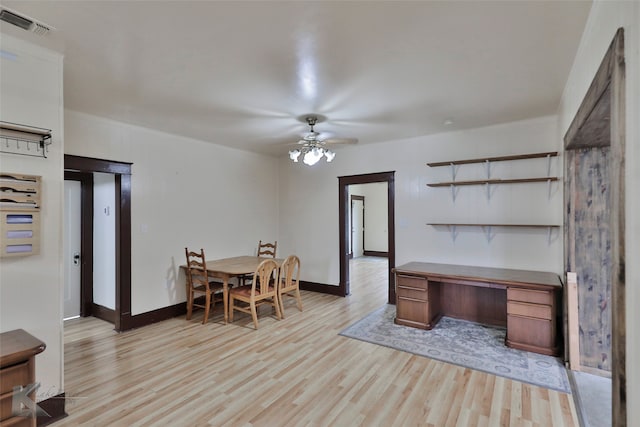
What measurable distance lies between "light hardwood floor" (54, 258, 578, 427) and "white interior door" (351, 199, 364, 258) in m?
6.41

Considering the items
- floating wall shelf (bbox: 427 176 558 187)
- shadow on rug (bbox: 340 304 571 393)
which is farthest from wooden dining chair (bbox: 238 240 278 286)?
floating wall shelf (bbox: 427 176 558 187)

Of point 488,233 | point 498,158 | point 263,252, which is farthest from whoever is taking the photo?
point 263,252

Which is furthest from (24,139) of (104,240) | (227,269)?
(104,240)

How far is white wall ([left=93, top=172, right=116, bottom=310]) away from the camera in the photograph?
423 centimetres

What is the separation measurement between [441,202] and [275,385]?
331cm

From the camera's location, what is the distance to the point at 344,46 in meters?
2.18

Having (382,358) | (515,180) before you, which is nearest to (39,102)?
(382,358)

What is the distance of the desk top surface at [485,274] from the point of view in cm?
333

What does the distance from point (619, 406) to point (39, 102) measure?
11.9 ft

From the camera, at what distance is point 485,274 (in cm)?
369

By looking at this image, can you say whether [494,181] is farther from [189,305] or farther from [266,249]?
[189,305]

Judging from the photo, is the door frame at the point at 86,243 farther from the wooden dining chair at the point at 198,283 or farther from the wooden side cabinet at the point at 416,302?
the wooden side cabinet at the point at 416,302

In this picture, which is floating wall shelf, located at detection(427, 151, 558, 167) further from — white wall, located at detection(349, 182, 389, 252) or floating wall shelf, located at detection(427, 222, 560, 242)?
white wall, located at detection(349, 182, 389, 252)

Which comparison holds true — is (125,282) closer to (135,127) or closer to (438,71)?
(135,127)
